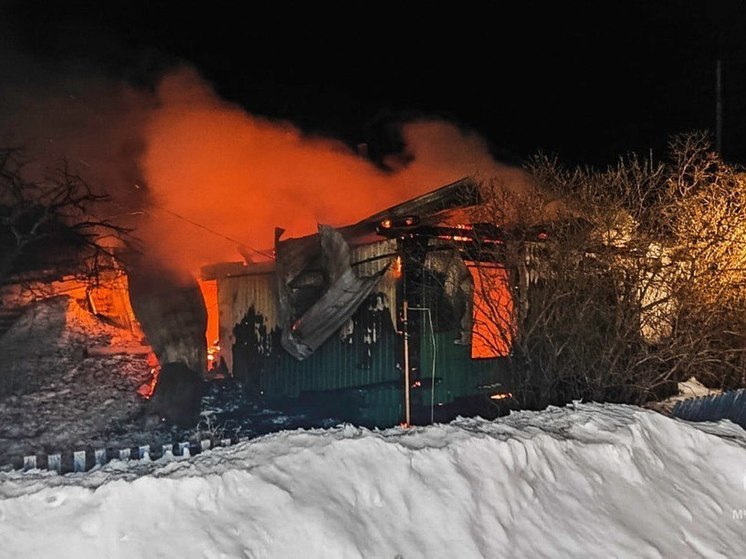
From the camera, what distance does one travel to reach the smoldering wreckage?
7684 millimetres

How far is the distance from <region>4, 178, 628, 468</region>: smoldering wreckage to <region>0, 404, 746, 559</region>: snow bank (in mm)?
3602

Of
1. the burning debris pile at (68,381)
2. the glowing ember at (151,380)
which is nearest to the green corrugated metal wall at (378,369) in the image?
the glowing ember at (151,380)

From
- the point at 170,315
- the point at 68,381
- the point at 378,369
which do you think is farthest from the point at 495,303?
the point at 68,381

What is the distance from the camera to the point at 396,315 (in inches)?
327

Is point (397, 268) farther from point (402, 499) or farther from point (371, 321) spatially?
point (402, 499)

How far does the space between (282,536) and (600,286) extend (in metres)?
5.92

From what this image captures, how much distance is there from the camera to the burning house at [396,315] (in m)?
7.77

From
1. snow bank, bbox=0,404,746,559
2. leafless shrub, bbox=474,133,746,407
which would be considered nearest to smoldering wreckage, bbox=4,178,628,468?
leafless shrub, bbox=474,133,746,407

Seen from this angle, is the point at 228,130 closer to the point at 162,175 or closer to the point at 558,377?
the point at 162,175

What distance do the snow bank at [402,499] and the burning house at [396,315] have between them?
381 centimetres

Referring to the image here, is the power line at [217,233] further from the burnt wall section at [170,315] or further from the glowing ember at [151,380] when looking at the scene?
the glowing ember at [151,380]

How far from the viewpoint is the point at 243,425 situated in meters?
8.05

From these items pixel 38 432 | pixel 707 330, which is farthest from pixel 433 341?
pixel 38 432

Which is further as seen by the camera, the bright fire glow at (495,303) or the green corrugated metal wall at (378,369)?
the green corrugated metal wall at (378,369)
